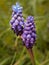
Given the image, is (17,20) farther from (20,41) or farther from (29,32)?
(20,41)

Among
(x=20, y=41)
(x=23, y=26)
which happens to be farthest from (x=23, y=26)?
(x=20, y=41)

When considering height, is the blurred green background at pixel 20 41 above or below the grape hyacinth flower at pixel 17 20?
below

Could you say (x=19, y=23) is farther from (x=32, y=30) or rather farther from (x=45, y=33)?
(x=45, y=33)

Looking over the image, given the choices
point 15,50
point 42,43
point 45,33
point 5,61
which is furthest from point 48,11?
point 5,61

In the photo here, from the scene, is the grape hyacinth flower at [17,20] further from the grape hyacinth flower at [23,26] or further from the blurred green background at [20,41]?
the blurred green background at [20,41]

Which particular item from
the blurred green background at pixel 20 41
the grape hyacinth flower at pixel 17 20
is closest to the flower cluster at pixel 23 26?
the grape hyacinth flower at pixel 17 20

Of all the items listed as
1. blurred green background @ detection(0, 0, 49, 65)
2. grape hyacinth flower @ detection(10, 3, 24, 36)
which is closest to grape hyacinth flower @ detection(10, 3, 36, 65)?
grape hyacinth flower @ detection(10, 3, 24, 36)
